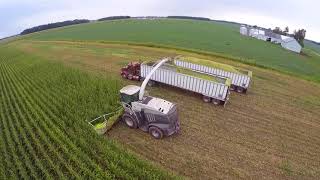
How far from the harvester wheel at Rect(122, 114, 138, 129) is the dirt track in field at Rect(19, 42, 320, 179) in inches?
16.8

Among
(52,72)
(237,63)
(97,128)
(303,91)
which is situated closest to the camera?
(97,128)

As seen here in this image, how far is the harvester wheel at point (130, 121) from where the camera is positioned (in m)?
19.9

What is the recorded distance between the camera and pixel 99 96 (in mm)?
24141

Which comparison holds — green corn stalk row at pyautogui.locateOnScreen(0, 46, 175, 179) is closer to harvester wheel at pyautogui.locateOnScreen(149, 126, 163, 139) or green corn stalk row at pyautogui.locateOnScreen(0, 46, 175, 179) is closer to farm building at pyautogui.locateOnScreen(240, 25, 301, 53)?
harvester wheel at pyautogui.locateOnScreen(149, 126, 163, 139)

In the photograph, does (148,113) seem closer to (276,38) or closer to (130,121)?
(130,121)

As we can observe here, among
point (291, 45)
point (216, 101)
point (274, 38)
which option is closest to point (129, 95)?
point (216, 101)

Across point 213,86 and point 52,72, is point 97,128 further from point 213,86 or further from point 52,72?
point 52,72

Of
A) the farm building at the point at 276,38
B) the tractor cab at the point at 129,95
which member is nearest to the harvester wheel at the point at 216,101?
the tractor cab at the point at 129,95

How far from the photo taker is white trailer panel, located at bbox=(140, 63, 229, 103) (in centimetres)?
2370

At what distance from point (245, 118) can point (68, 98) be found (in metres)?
14.3

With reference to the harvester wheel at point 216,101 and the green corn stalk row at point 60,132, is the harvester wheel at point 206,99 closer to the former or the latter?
the harvester wheel at point 216,101

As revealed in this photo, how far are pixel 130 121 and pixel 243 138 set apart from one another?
775cm

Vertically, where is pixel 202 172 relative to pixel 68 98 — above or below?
below

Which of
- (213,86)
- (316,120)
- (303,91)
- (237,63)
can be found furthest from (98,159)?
(237,63)
